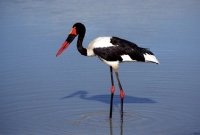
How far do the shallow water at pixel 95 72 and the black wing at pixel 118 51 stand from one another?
2.64ft

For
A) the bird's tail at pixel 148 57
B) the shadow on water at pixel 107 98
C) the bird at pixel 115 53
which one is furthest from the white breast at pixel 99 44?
the shadow on water at pixel 107 98

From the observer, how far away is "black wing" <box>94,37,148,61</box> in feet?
31.1

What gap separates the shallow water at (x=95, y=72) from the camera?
29.9 ft

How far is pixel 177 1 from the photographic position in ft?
54.6

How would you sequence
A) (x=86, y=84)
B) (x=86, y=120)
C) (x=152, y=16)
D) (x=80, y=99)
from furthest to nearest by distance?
(x=152, y=16) → (x=86, y=84) → (x=80, y=99) → (x=86, y=120)

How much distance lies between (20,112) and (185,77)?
10.2ft

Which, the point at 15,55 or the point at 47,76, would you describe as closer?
the point at 47,76

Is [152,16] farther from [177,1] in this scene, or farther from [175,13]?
[177,1]

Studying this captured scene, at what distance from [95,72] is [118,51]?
194 cm

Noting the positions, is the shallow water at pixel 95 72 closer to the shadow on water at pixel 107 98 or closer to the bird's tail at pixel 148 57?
the shadow on water at pixel 107 98

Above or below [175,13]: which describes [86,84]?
below

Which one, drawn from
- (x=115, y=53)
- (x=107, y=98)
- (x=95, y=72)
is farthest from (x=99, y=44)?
(x=95, y=72)

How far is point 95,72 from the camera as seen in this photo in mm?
11422

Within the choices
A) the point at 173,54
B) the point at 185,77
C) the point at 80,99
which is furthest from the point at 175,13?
the point at 80,99
